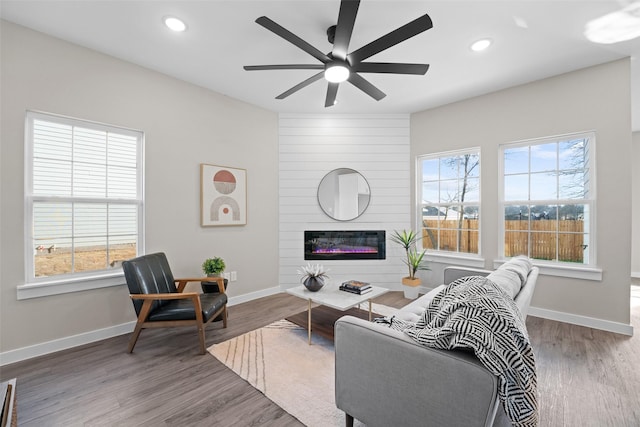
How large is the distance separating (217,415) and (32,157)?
274 cm

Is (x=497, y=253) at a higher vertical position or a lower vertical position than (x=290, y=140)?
lower

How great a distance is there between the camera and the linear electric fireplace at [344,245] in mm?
4500

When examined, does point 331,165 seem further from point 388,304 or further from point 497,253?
point 497,253

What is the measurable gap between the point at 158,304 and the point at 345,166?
3.20 metres

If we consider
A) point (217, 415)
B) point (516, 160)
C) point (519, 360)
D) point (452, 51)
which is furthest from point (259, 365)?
point (516, 160)

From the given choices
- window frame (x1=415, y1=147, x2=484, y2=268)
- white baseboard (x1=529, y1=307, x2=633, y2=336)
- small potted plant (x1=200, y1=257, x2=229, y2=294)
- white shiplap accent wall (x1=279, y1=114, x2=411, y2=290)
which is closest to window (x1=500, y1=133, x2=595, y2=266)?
window frame (x1=415, y1=147, x2=484, y2=268)

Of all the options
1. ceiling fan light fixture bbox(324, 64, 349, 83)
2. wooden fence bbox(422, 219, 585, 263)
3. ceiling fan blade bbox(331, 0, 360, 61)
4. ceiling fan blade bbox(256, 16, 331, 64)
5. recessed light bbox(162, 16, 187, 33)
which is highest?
recessed light bbox(162, 16, 187, 33)

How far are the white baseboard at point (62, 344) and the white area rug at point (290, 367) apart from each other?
3.70 ft

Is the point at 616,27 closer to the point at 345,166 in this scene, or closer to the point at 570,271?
the point at 570,271

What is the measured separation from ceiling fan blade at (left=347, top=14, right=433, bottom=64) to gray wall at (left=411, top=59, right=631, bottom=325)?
8.15ft

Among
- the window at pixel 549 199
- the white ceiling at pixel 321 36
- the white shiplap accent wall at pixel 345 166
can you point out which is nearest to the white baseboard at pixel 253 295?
the white shiplap accent wall at pixel 345 166

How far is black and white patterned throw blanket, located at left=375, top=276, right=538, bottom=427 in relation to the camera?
104 cm

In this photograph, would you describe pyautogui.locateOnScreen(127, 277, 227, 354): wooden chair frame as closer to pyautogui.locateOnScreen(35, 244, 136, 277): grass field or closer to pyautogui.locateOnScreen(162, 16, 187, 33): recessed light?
pyautogui.locateOnScreen(35, 244, 136, 277): grass field

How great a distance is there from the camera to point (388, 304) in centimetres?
384
